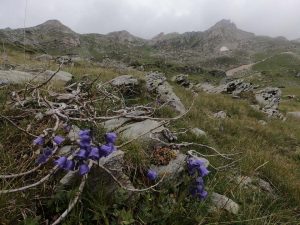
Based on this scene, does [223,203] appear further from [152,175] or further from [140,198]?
[140,198]

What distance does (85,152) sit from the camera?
3578 mm

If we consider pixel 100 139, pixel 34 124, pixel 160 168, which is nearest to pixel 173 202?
pixel 160 168

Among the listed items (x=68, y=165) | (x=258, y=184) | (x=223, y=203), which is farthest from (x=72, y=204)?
(x=258, y=184)

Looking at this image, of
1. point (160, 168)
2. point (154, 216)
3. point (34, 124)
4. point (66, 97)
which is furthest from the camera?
point (66, 97)

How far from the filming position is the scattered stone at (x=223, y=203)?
15.6 feet

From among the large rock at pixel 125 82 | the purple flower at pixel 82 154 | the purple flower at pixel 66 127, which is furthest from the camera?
the large rock at pixel 125 82

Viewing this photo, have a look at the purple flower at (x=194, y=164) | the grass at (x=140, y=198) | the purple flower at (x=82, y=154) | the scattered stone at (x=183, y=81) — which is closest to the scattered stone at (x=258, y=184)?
the grass at (x=140, y=198)

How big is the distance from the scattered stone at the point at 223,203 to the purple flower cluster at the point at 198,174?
0.85ft

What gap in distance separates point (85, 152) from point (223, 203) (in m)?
2.14

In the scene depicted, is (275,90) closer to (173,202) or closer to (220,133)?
(220,133)

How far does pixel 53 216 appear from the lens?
156 inches

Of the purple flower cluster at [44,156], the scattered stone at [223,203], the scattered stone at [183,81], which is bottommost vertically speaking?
the scattered stone at [183,81]

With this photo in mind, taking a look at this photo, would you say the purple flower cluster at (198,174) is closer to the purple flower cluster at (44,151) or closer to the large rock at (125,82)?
the purple flower cluster at (44,151)

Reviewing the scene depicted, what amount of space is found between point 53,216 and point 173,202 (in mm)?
1289
